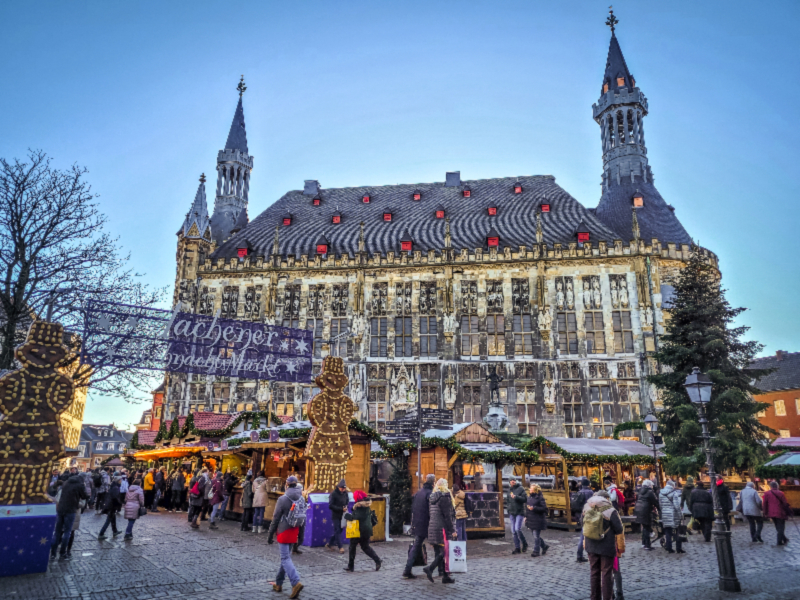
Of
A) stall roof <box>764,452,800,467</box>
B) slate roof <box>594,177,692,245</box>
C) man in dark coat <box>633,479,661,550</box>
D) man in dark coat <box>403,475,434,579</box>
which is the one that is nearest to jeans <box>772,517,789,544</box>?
man in dark coat <box>633,479,661,550</box>

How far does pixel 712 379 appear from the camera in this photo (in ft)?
70.5

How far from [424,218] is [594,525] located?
3335 centimetres

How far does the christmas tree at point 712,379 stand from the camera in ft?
66.3

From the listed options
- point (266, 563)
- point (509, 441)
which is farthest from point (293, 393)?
point (266, 563)

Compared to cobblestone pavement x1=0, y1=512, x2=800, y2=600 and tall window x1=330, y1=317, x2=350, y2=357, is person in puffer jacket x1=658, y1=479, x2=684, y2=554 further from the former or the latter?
tall window x1=330, y1=317, x2=350, y2=357

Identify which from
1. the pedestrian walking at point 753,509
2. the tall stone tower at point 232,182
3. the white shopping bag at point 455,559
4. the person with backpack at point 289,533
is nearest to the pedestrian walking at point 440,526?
the white shopping bag at point 455,559

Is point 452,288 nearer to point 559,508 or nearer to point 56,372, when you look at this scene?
point 559,508

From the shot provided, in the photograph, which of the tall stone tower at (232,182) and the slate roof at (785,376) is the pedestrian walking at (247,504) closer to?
the tall stone tower at (232,182)

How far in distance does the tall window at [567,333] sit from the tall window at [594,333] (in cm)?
68

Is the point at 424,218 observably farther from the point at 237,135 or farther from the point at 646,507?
the point at 646,507

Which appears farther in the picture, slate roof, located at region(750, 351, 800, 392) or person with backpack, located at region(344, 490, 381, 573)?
slate roof, located at region(750, 351, 800, 392)

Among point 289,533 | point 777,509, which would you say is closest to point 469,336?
point 777,509

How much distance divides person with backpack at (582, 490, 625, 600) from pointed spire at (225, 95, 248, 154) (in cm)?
4632

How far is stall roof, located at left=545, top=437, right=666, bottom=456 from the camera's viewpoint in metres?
18.2
